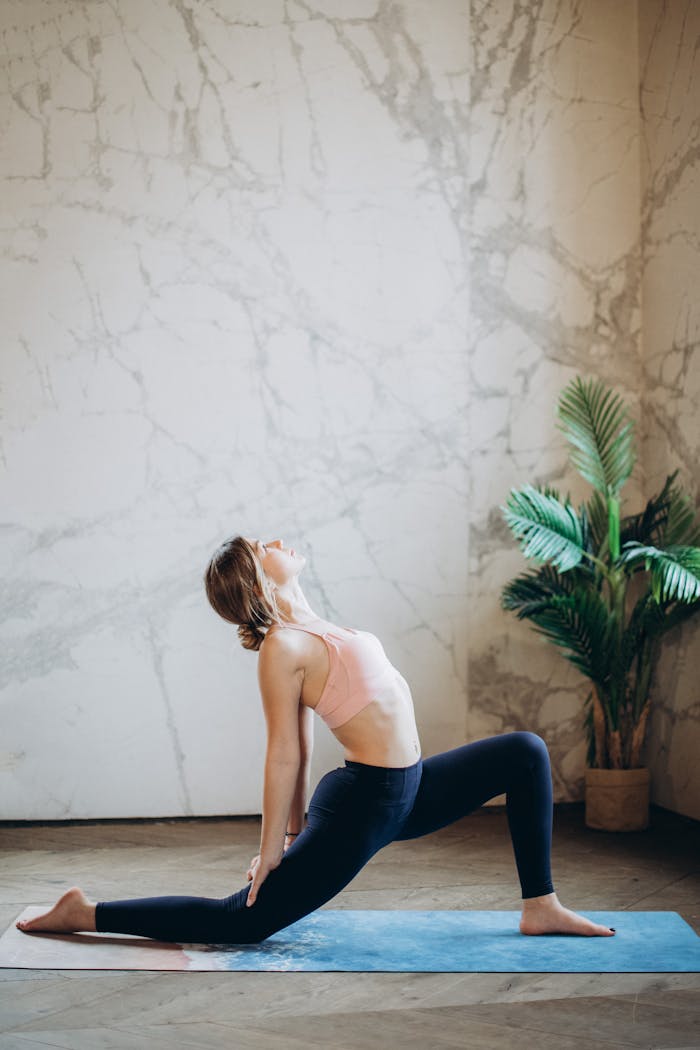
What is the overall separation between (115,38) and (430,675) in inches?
96.0

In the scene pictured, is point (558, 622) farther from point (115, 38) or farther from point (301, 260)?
point (115, 38)

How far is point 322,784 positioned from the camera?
96.7 inches

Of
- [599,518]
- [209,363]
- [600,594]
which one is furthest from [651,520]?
[209,363]

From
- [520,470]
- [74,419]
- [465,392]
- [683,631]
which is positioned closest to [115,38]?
[74,419]

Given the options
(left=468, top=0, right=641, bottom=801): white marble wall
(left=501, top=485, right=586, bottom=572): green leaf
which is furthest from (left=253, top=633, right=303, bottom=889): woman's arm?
(left=468, top=0, right=641, bottom=801): white marble wall

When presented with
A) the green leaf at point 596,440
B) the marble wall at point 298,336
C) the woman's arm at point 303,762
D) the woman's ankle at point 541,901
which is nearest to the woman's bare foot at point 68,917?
the woman's arm at point 303,762

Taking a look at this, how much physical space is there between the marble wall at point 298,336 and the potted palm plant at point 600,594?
0.20 meters

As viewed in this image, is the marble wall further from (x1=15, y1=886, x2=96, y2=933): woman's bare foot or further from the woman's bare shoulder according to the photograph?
the woman's bare shoulder

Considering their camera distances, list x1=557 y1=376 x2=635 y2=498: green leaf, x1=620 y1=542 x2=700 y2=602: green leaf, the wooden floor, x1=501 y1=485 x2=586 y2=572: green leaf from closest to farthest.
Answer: the wooden floor
x1=620 y1=542 x2=700 y2=602: green leaf
x1=501 y1=485 x2=586 y2=572: green leaf
x1=557 y1=376 x2=635 y2=498: green leaf

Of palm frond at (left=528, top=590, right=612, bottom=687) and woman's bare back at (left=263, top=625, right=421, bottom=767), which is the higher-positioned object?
palm frond at (left=528, top=590, right=612, bottom=687)

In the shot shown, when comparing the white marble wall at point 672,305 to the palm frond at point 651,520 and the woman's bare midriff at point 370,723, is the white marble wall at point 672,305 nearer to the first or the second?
the palm frond at point 651,520

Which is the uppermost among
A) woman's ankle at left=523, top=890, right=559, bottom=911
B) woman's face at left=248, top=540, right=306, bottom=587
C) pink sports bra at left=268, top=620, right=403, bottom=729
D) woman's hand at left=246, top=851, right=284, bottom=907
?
woman's face at left=248, top=540, right=306, bottom=587

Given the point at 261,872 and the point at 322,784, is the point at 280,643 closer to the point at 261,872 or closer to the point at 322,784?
the point at 322,784

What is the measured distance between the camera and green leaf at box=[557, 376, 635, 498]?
3648mm
